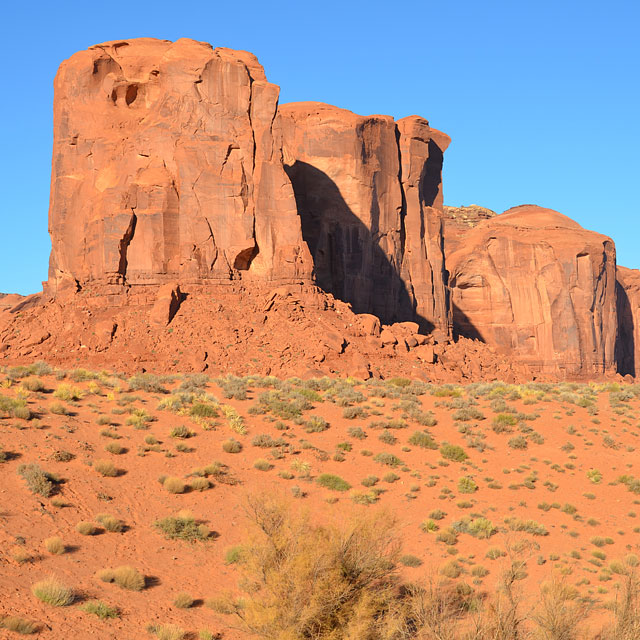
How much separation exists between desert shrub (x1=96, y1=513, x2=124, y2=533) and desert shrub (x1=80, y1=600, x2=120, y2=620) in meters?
3.40

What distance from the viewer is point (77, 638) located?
39.1ft

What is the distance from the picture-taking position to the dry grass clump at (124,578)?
14.1 m

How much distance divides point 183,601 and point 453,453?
13.2m

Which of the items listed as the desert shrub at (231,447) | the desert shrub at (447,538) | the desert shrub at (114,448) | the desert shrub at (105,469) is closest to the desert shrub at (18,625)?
the desert shrub at (105,469)

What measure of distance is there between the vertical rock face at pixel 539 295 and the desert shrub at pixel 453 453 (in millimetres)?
57767

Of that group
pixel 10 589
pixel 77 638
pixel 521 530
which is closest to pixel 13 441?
pixel 10 589

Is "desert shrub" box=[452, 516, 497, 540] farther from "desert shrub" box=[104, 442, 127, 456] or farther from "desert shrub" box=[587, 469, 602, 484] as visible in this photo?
"desert shrub" box=[104, 442, 127, 456]

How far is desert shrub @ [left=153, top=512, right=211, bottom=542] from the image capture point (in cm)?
1681

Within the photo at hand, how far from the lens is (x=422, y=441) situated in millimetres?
26031

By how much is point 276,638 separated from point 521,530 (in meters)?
10.2

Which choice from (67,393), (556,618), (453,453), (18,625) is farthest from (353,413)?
(18,625)

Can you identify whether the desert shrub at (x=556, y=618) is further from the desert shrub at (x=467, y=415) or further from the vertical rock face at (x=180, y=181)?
the vertical rock face at (x=180, y=181)

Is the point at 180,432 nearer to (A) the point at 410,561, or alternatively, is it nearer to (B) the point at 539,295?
(A) the point at 410,561

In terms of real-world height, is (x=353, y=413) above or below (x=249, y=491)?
above
